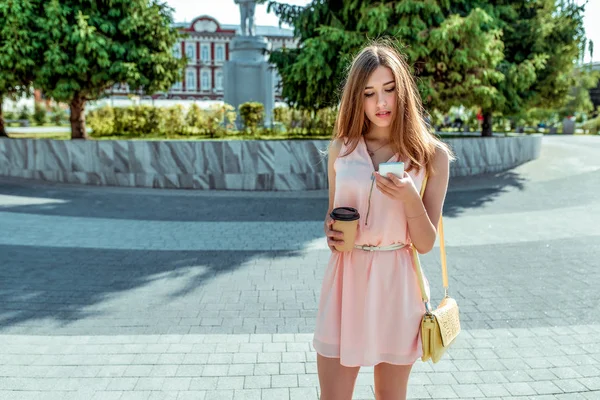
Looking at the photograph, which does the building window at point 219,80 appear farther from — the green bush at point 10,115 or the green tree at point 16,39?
the green tree at point 16,39

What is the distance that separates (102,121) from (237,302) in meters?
15.4

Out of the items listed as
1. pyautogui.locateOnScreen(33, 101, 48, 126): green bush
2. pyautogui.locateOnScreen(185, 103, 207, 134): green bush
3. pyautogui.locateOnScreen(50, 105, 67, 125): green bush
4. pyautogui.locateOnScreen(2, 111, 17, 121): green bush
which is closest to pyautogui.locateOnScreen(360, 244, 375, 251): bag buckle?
pyautogui.locateOnScreen(185, 103, 207, 134): green bush

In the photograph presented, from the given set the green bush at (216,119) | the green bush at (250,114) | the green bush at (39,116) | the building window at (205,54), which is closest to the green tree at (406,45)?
the green bush at (216,119)

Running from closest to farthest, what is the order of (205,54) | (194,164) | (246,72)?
(194,164), (246,72), (205,54)

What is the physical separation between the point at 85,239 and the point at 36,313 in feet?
9.06

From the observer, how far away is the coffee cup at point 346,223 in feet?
7.06

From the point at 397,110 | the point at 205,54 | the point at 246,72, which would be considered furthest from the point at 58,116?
the point at 397,110

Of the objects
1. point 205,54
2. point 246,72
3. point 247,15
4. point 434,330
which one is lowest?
point 434,330

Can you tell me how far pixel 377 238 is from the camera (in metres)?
2.25

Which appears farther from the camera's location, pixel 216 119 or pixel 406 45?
pixel 216 119

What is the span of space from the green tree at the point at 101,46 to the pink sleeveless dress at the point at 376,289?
11657mm

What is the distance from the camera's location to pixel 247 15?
21.8 m

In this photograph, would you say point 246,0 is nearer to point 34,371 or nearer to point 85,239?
point 85,239

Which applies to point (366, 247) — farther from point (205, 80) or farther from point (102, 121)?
point (205, 80)
